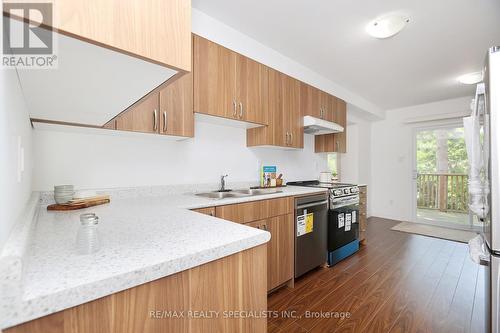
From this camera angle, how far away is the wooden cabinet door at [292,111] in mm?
2666

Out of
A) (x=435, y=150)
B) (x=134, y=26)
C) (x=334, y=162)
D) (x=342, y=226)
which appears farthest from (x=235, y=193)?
(x=435, y=150)

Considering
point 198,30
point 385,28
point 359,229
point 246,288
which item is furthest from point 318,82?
point 246,288

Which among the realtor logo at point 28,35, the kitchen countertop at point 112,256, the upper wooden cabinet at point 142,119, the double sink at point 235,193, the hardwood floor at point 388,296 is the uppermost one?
the upper wooden cabinet at point 142,119

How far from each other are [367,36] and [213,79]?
172 cm

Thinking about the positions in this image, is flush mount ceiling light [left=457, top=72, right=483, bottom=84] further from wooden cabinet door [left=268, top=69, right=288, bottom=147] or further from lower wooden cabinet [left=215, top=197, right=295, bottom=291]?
lower wooden cabinet [left=215, top=197, right=295, bottom=291]

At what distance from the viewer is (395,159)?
521 cm

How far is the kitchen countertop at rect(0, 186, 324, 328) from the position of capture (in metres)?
0.43

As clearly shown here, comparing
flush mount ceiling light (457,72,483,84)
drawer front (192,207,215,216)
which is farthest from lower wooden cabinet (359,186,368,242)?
drawer front (192,207,215,216)

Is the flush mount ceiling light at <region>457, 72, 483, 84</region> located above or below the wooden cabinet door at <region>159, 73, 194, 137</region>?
above

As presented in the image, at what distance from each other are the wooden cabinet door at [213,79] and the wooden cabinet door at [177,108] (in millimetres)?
79

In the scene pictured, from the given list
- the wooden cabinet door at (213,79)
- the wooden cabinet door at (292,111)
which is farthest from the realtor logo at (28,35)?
the wooden cabinet door at (292,111)

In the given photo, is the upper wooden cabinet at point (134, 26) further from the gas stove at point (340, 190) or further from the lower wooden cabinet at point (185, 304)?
the gas stove at point (340, 190)

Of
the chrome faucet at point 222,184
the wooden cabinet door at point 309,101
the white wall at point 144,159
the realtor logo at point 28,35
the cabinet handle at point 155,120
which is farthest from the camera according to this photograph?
the wooden cabinet door at point 309,101

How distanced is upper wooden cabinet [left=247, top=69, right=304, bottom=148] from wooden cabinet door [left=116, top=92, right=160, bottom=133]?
1.19 meters
